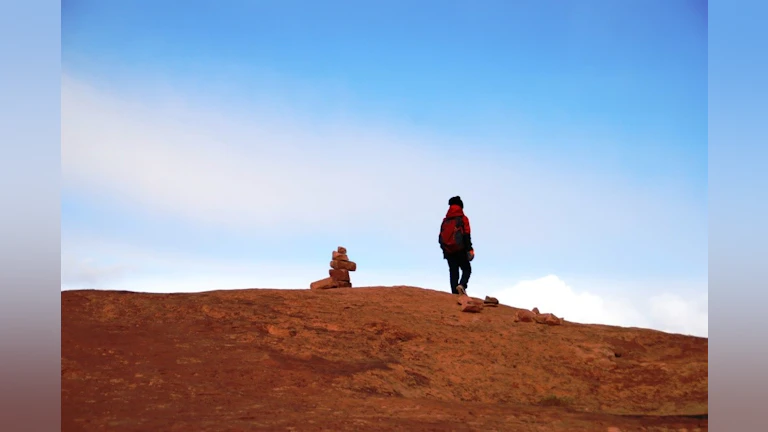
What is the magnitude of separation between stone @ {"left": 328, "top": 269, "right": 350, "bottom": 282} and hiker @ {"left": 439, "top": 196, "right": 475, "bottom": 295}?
298 cm

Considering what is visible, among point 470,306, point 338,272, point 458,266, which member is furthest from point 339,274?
point 470,306

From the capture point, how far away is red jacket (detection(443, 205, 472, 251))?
61.7ft

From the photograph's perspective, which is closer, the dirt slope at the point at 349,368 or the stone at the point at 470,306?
the dirt slope at the point at 349,368

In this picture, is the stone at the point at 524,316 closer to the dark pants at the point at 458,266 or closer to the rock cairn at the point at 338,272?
the dark pants at the point at 458,266

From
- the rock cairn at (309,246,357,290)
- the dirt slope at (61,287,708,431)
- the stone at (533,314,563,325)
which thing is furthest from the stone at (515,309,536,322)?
the rock cairn at (309,246,357,290)

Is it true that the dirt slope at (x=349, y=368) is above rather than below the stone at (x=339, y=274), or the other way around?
below

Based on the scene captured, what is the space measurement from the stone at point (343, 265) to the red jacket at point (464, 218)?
126 inches

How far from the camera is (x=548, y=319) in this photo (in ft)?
52.7

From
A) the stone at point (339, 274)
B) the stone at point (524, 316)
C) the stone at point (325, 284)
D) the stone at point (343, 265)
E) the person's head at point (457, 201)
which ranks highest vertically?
the person's head at point (457, 201)

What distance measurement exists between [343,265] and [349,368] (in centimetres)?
904

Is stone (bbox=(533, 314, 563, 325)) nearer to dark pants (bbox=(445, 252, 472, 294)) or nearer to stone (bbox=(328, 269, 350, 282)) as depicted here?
dark pants (bbox=(445, 252, 472, 294))

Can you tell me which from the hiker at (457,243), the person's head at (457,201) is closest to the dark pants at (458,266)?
the hiker at (457,243)

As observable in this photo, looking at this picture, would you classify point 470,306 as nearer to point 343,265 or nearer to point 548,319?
point 548,319

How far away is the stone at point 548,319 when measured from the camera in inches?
633
